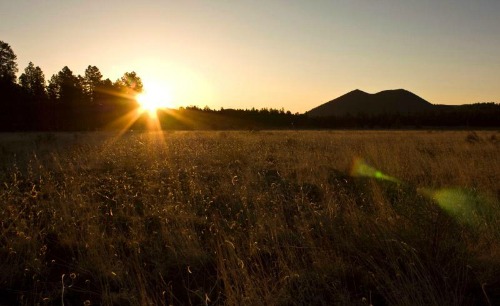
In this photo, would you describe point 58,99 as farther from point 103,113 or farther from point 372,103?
point 372,103

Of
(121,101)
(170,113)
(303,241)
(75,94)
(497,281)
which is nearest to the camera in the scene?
(497,281)

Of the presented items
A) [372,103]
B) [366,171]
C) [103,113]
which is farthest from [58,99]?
[372,103]

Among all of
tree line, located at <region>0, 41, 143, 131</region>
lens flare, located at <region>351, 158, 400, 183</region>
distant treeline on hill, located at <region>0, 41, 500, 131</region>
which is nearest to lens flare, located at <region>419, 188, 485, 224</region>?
lens flare, located at <region>351, 158, 400, 183</region>

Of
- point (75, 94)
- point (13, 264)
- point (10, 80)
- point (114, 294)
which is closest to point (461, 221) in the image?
point (114, 294)

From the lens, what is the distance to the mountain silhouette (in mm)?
153250

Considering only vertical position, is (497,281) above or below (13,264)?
above

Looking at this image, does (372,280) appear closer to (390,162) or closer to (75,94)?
(390,162)

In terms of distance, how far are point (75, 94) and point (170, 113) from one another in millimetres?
17760

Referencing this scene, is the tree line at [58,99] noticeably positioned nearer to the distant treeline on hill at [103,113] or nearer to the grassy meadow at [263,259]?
the distant treeline on hill at [103,113]

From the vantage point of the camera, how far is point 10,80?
155 feet

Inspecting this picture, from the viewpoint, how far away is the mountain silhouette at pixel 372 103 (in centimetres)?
15325

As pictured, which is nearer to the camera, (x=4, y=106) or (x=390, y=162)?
(x=390, y=162)

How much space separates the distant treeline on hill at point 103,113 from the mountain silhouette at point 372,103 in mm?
76862

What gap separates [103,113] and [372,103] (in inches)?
5282
